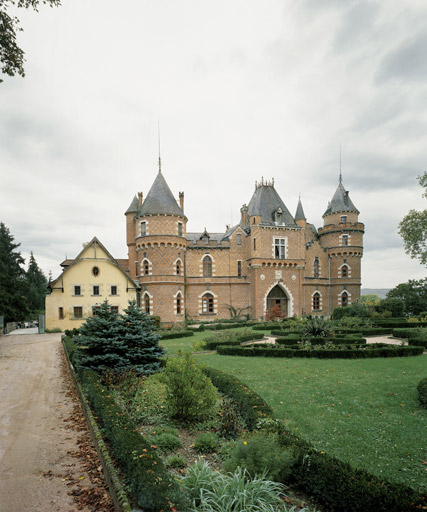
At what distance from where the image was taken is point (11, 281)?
3606cm

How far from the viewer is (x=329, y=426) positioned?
22.2 ft

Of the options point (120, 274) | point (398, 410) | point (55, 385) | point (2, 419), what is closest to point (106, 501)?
point (2, 419)

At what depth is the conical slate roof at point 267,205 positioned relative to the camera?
37.0 metres

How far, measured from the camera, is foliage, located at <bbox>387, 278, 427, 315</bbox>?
109 feet

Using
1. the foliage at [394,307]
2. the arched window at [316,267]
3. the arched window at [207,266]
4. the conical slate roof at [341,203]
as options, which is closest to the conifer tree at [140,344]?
the arched window at [207,266]

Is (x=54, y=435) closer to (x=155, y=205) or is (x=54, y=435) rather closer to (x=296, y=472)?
(x=296, y=472)

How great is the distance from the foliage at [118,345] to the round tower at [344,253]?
1302 inches

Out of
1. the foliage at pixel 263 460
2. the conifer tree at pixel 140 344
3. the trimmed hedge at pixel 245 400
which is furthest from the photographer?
the conifer tree at pixel 140 344

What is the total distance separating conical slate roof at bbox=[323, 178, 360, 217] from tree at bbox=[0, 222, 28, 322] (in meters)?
39.9

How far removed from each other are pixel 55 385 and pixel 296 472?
10696 millimetres

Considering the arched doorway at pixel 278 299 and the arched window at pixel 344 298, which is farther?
the arched window at pixel 344 298

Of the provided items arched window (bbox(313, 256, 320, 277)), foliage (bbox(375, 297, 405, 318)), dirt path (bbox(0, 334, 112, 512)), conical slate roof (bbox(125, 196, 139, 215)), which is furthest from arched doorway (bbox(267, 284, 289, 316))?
dirt path (bbox(0, 334, 112, 512))

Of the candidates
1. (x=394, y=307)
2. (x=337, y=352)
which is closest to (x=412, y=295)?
(x=394, y=307)

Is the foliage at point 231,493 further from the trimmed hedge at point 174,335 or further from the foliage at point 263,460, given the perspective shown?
the trimmed hedge at point 174,335
